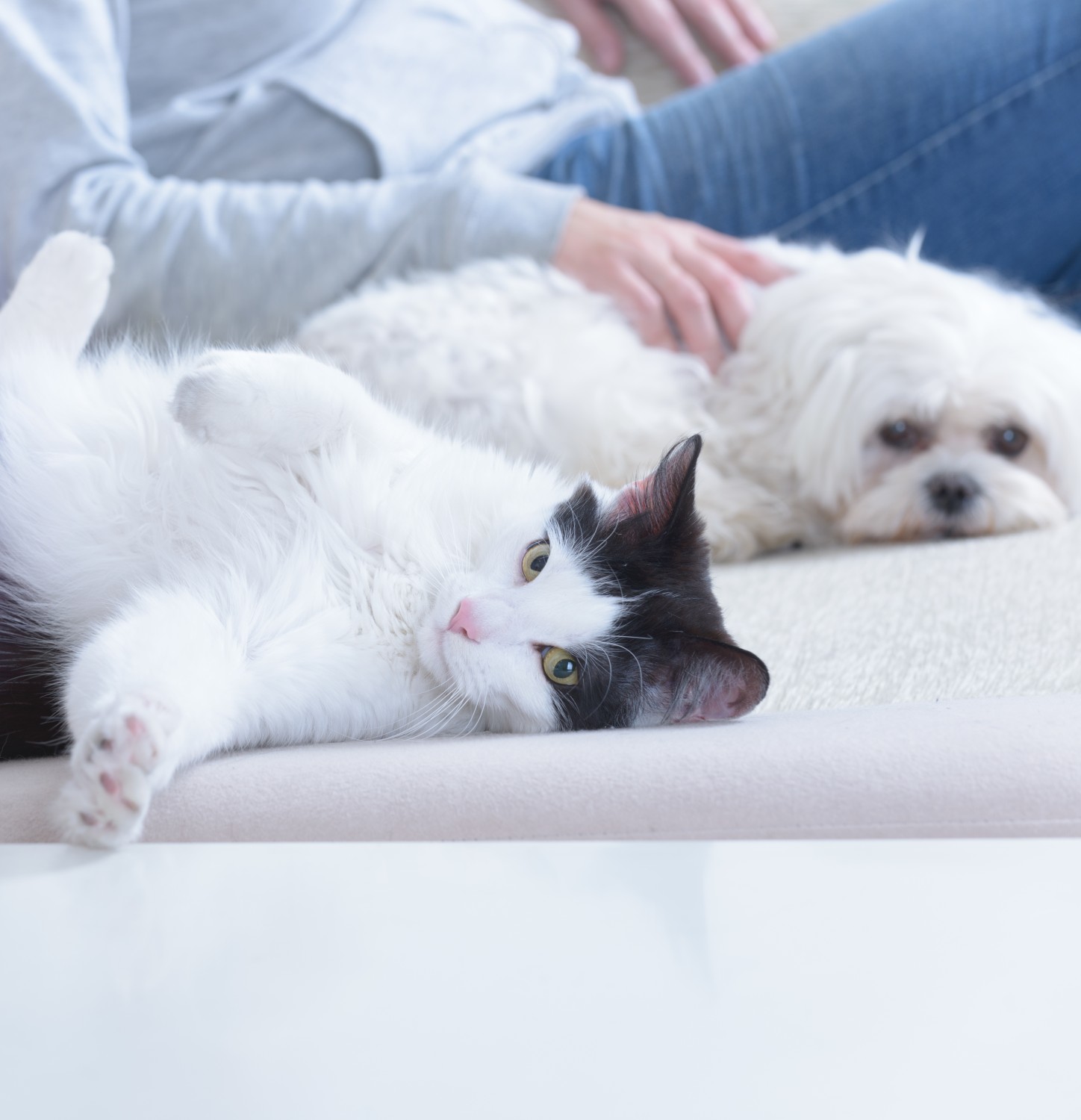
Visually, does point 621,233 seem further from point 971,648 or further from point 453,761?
point 453,761

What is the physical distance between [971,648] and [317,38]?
63.1 inches

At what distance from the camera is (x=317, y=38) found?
1.90 m

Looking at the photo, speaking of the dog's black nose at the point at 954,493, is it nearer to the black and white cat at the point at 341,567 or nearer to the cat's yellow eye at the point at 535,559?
the black and white cat at the point at 341,567

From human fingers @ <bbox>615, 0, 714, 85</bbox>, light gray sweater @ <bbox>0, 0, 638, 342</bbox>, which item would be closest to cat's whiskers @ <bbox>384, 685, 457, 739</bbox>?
light gray sweater @ <bbox>0, 0, 638, 342</bbox>

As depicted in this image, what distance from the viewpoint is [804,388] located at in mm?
1704

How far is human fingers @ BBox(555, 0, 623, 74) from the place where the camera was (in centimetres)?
232

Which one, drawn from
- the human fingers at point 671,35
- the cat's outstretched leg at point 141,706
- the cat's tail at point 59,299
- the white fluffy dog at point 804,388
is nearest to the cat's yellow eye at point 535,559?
the cat's outstretched leg at point 141,706

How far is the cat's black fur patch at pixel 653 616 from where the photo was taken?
808 millimetres

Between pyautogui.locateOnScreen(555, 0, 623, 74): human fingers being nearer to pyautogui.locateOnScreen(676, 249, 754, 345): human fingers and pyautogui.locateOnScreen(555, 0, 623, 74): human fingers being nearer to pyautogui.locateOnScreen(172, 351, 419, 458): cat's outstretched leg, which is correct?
pyautogui.locateOnScreen(676, 249, 754, 345): human fingers

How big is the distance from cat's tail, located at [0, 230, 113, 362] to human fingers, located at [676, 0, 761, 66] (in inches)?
65.9

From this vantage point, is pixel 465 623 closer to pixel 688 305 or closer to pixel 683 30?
pixel 688 305

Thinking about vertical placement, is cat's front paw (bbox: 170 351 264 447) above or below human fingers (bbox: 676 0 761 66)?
above

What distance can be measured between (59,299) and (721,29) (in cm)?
176

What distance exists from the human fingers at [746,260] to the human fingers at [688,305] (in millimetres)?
78
